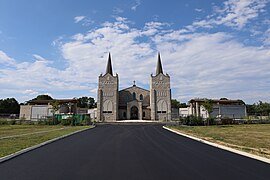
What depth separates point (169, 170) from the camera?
628 cm

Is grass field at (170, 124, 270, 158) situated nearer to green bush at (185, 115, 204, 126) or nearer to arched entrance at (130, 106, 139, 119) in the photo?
green bush at (185, 115, 204, 126)

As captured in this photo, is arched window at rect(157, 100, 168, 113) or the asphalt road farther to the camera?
arched window at rect(157, 100, 168, 113)

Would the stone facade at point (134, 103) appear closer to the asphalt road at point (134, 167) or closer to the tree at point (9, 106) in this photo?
the tree at point (9, 106)

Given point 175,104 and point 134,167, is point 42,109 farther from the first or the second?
point 134,167

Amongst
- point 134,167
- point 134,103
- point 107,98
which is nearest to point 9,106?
point 107,98

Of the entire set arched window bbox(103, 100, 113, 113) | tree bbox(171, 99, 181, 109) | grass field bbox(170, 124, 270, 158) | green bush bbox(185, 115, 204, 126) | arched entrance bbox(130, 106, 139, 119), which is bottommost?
grass field bbox(170, 124, 270, 158)

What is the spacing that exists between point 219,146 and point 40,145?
8655 millimetres

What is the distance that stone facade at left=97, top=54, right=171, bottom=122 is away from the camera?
187 ft

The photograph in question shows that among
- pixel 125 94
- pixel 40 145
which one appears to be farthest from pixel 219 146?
pixel 125 94

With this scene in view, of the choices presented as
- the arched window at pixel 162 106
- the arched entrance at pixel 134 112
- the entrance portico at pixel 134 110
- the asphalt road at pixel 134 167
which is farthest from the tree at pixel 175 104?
the asphalt road at pixel 134 167

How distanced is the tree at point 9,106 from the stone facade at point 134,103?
107 feet

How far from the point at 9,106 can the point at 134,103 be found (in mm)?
41305

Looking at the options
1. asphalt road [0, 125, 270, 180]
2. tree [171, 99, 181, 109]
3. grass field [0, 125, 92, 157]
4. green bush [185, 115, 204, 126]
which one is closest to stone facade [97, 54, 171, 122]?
green bush [185, 115, 204, 126]

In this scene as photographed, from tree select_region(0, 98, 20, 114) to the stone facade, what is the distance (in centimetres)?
3260
